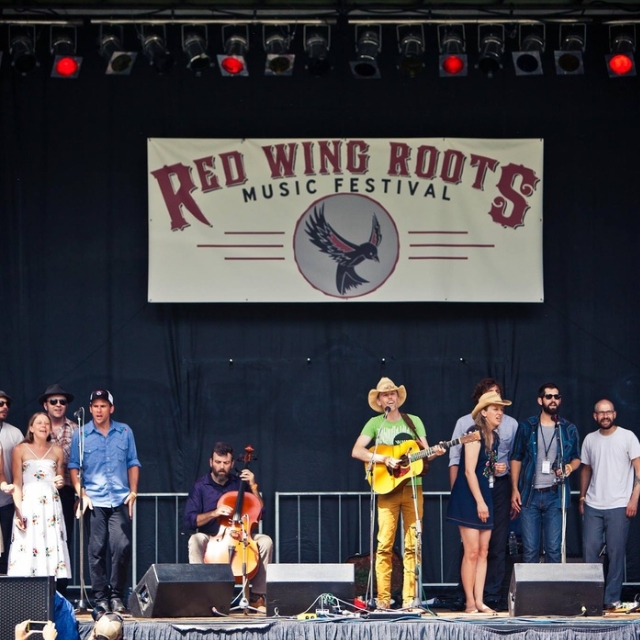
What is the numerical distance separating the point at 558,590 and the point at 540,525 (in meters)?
0.95

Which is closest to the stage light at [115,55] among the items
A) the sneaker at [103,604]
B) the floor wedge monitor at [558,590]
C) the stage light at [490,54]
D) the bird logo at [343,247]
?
the bird logo at [343,247]

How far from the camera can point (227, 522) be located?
Answer: 31.9 feet

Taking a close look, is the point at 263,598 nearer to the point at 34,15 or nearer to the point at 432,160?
the point at 432,160

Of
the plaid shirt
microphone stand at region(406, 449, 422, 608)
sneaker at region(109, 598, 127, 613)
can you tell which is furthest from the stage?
the plaid shirt

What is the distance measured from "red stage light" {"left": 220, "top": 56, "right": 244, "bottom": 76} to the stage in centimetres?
429

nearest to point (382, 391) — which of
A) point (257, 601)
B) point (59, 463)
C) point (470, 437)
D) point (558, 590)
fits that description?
point (470, 437)

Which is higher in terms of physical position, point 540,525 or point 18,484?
point 18,484

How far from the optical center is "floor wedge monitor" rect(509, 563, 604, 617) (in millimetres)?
8898

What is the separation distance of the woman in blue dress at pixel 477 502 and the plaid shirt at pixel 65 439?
2741mm

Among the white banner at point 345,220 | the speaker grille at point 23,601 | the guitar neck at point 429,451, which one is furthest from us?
the white banner at point 345,220

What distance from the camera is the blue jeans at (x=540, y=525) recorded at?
9.77 m

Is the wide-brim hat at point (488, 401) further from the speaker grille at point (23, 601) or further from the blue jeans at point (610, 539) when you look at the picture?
the speaker grille at point (23, 601)

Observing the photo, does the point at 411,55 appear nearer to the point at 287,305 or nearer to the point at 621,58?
the point at 621,58

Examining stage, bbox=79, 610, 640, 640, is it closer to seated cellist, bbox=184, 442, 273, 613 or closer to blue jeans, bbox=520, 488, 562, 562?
seated cellist, bbox=184, 442, 273, 613
